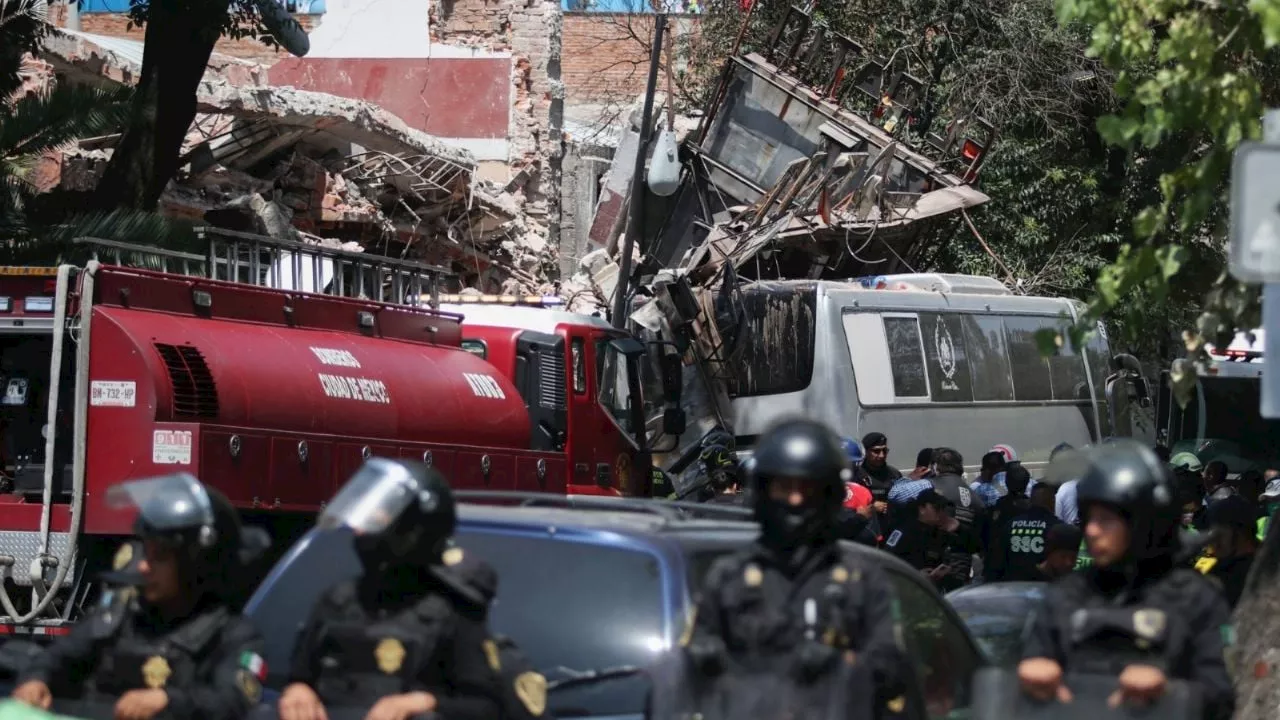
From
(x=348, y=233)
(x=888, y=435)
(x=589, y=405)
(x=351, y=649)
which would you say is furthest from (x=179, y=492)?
(x=348, y=233)

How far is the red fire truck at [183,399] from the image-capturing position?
33.6 ft

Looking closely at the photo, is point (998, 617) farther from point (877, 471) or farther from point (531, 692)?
point (877, 471)

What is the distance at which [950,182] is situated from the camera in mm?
22766

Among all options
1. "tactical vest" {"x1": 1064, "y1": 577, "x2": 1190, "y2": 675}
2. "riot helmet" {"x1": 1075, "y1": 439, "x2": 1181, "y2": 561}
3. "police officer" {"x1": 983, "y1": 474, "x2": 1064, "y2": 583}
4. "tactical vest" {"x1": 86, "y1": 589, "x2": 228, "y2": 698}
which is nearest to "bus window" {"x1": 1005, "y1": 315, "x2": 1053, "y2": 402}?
"police officer" {"x1": 983, "y1": 474, "x2": 1064, "y2": 583}

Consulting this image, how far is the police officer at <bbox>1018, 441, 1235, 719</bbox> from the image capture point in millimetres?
4477

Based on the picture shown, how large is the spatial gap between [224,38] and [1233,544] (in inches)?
1059

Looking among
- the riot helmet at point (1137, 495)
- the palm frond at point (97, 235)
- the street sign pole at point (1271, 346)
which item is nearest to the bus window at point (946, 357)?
the palm frond at point (97, 235)

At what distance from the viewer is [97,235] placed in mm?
13375

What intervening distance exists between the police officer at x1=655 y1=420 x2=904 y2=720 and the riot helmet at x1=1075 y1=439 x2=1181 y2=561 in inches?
25.4

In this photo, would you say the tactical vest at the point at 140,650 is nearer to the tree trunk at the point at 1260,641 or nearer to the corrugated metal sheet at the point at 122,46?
the tree trunk at the point at 1260,641

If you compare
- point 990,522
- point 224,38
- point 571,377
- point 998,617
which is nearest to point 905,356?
point 571,377

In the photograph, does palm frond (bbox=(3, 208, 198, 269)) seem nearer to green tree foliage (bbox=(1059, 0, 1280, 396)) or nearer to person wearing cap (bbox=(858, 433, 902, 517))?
person wearing cap (bbox=(858, 433, 902, 517))

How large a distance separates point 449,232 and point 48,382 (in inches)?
511

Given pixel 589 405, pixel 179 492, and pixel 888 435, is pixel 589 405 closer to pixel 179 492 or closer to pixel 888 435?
pixel 888 435
